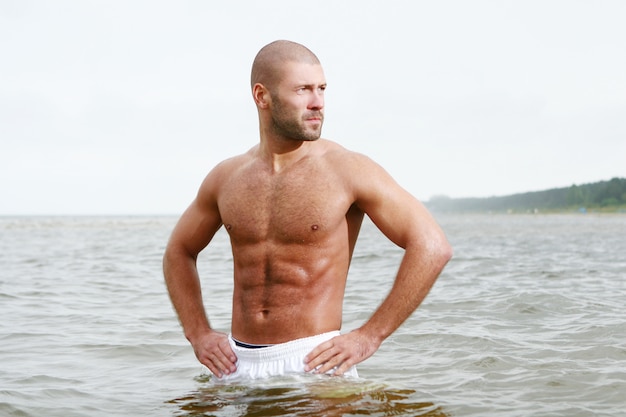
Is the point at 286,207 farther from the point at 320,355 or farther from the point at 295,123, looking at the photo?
the point at 320,355

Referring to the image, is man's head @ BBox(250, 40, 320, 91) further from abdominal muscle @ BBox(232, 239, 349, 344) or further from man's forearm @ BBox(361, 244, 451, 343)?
man's forearm @ BBox(361, 244, 451, 343)

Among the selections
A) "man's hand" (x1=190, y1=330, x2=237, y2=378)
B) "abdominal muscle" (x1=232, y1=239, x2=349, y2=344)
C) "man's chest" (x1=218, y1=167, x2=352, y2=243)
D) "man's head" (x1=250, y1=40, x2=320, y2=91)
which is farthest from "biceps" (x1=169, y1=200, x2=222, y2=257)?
"man's head" (x1=250, y1=40, x2=320, y2=91)

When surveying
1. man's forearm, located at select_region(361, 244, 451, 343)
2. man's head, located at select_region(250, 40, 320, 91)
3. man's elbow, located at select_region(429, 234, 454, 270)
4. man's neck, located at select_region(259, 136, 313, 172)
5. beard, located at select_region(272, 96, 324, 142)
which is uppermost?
man's head, located at select_region(250, 40, 320, 91)

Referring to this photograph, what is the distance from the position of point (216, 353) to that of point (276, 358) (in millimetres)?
378

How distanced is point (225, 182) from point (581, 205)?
409 feet

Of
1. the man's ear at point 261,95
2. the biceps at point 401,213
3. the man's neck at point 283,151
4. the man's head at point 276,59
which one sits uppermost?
the man's head at point 276,59

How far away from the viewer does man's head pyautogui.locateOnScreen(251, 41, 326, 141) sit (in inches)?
165

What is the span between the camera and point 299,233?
14.4 feet

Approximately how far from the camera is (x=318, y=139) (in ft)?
14.8

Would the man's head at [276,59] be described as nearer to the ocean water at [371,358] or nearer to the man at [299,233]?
the man at [299,233]

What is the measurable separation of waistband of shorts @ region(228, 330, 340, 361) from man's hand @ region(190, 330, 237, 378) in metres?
0.09

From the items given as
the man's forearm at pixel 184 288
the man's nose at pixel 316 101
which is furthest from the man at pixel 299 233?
the man's forearm at pixel 184 288

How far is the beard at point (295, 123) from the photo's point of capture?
4215mm

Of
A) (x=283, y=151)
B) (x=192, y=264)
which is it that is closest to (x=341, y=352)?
(x=283, y=151)
